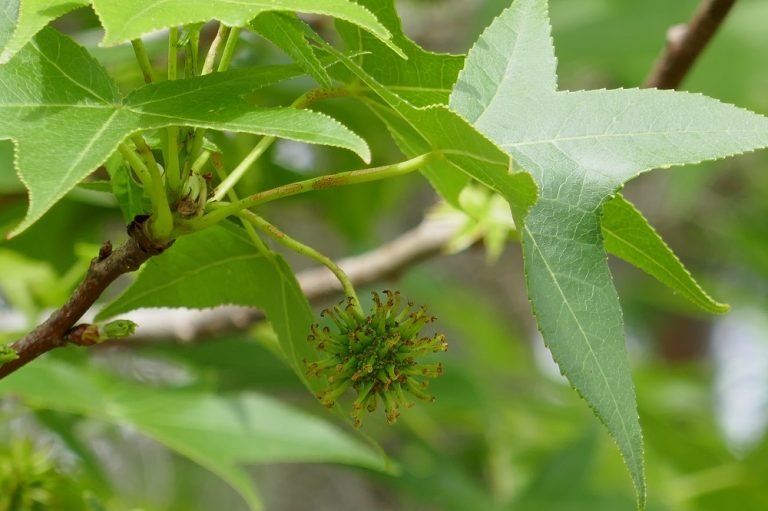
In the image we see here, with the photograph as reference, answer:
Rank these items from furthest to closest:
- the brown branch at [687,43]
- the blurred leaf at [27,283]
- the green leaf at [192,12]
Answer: the blurred leaf at [27,283], the brown branch at [687,43], the green leaf at [192,12]

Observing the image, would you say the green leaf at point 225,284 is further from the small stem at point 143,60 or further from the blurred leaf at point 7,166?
the blurred leaf at point 7,166

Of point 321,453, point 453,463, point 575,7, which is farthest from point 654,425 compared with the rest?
point 321,453

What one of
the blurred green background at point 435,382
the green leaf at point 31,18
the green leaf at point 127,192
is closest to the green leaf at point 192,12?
the green leaf at point 31,18

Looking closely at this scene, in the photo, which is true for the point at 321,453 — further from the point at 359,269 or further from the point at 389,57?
the point at 389,57

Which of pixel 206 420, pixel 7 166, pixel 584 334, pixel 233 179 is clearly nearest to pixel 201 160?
pixel 233 179

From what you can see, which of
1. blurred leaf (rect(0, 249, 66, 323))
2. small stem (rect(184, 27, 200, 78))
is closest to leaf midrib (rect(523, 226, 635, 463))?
small stem (rect(184, 27, 200, 78))

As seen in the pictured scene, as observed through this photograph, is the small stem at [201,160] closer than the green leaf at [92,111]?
No
